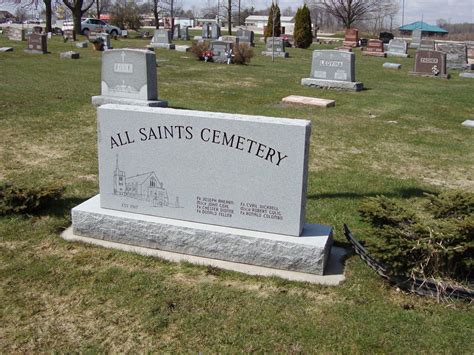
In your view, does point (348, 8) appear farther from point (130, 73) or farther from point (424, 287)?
point (424, 287)

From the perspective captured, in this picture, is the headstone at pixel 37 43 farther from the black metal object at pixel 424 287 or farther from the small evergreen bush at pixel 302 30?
the black metal object at pixel 424 287

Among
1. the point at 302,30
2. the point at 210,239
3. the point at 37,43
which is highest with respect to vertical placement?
the point at 302,30

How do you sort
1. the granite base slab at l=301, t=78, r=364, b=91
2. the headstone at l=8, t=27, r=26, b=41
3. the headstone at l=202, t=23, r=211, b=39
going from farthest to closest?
the headstone at l=202, t=23, r=211, b=39
the headstone at l=8, t=27, r=26, b=41
the granite base slab at l=301, t=78, r=364, b=91

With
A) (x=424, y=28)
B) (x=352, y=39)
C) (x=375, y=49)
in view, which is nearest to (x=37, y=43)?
(x=375, y=49)

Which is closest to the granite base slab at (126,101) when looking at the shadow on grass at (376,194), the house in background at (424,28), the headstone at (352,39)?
the shadow on grass at (376,194)

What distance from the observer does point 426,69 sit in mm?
22406

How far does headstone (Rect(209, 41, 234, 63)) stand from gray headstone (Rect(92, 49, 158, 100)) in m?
13.4

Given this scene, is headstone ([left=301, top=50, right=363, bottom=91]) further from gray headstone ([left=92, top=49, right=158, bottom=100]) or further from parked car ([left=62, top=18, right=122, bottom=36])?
parked car ([left=62, top=18, right=122, bottom=36])

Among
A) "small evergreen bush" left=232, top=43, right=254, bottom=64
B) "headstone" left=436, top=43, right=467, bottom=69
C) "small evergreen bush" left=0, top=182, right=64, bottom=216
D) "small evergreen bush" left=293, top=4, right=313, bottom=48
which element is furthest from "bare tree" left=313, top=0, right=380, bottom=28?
"small evergreen bush" left=0, top=182, right=64, bottom=216

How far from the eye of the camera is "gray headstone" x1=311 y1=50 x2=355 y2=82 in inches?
645

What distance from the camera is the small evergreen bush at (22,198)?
5.08m

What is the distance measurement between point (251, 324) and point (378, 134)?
7.59 metres

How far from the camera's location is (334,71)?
1666 centimetres

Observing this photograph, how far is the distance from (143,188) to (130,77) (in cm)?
736
